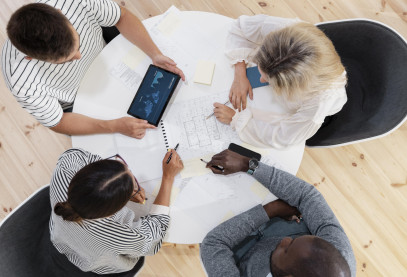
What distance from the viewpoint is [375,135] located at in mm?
1288

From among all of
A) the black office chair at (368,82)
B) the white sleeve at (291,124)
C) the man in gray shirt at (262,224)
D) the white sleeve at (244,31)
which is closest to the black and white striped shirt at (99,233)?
the man in gray shirt at (262,224)

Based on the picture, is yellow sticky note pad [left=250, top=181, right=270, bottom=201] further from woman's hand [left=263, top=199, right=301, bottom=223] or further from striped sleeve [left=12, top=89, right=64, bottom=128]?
striped sleeve [left=12, top=89, right=64, bottom=128]

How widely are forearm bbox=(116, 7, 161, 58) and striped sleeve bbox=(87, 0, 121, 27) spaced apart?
0.14 ft

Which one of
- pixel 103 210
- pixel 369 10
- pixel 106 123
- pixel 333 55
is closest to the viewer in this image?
pixel 103 210

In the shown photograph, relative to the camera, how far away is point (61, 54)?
1095 millimetres

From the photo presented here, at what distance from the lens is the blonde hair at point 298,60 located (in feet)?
3.67

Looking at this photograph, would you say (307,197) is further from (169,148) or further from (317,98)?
(169,148)

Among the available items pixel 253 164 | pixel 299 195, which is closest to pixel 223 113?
pixel 253 164

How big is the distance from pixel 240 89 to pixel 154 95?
0.38 metres

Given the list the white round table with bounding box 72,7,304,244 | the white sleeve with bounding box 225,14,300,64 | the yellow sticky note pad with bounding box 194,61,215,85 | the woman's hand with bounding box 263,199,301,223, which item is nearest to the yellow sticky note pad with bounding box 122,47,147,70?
the white round table with bounding box 72,7,304,244

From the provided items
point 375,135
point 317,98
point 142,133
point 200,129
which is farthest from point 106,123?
point 375,135

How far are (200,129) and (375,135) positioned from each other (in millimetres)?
766

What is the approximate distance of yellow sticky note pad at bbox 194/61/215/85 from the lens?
1.35 m

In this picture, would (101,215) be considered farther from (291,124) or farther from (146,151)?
(291,124)
